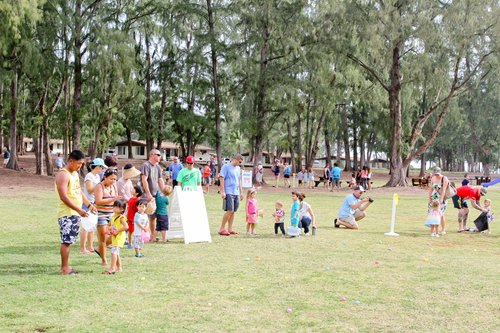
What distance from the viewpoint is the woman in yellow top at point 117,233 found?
8148mm

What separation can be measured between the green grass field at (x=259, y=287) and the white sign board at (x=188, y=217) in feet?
1.11

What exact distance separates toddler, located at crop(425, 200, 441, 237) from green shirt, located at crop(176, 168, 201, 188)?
553 cm

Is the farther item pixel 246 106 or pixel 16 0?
pixel 246 106

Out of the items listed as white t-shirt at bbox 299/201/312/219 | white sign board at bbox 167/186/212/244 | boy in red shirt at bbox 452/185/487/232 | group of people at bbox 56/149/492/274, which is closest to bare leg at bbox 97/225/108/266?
group of people at bbox 56/149/492/274

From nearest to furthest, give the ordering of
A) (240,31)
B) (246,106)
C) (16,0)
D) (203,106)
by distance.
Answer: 1. (16,0)
2. (240,31)
3. (246,106)
4. (203,106)

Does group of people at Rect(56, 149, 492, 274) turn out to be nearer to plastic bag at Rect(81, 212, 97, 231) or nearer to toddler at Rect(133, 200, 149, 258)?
toddler at Rect(133, 200, 149, 258)

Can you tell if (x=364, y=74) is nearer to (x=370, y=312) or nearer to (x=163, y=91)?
(x=163, y=91)

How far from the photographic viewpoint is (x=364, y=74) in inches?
1549

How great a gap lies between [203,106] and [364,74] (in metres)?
11.7

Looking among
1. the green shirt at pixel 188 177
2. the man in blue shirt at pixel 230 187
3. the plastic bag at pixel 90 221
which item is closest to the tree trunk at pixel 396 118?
the man in blue shirt at pixel 230 187

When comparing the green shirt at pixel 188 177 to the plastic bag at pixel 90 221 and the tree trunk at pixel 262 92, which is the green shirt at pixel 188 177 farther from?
the tree trunk at pixel 262 92

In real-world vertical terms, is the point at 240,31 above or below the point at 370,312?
above

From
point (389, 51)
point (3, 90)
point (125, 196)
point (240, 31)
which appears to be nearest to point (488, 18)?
point (389, 51)

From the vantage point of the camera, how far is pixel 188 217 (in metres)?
11.5
